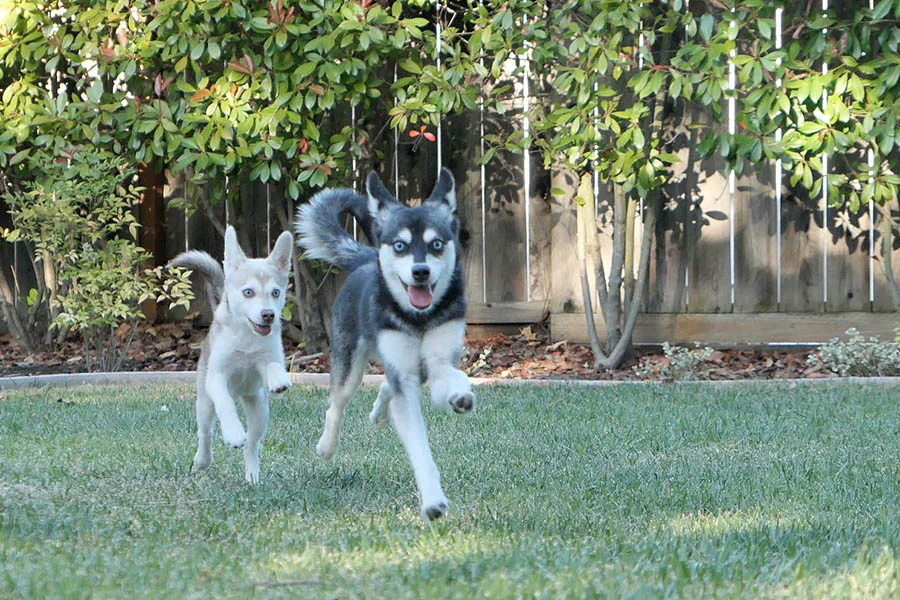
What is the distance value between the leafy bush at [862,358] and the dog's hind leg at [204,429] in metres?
4.41

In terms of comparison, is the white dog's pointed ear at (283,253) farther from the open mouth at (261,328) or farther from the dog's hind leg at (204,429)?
the dog's hind leg at (204,429)

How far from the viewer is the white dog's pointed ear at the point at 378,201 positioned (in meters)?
4.46

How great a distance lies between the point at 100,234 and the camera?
27.1 feet

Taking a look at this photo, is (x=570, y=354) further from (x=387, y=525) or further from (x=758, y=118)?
(x=387, y=525)

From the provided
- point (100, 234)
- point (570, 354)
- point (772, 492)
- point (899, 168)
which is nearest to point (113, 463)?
point (772, 492)

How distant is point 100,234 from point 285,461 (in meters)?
3.85

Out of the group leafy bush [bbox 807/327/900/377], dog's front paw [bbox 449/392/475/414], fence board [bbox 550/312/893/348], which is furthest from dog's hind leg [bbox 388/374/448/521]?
fence board [bbox 550/312/893/348]

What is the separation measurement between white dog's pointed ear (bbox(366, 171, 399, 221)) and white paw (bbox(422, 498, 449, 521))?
1.22 meters

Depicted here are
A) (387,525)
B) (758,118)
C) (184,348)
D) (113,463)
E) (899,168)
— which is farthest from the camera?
(184,348)

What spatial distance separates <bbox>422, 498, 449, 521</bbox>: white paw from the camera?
3.66m

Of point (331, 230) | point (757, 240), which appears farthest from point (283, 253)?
point (757, 240)

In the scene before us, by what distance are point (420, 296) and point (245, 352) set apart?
89 cm

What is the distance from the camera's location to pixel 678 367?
7664 mm

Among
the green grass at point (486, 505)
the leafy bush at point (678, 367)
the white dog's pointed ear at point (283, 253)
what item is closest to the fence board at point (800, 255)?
the leafy bush at point (678, 367)
